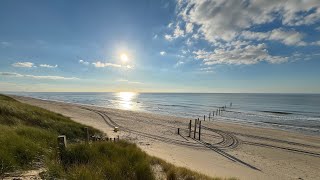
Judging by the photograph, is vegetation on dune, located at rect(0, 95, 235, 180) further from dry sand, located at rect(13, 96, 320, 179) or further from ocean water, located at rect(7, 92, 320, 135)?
ocean water, located at rect(7, 92, 320, 135)

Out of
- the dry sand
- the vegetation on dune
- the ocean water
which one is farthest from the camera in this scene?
the ocean water

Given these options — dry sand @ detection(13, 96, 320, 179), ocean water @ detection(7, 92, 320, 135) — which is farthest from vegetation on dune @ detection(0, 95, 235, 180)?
ocean water @ detection(7, 92, 320, 135)

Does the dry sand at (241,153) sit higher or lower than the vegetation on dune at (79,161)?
lower

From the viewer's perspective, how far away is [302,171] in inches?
619

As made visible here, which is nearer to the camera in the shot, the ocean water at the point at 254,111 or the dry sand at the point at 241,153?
the dry sand at the point at 241,153

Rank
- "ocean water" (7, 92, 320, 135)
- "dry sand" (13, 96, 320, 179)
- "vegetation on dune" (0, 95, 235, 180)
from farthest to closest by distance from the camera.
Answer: "ocean water" (7, 92, 320, 135)
"dry sand" (13, 96, 320, 179)
"vegetation on dune" (0, 95, 235, 180)

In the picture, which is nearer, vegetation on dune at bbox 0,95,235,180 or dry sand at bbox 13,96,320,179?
vegetation on dune at bbox 0,95,235,180

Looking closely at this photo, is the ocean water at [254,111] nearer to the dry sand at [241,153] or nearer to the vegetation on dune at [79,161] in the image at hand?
the dry sand at [241,153]

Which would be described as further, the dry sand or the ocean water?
the ocean water

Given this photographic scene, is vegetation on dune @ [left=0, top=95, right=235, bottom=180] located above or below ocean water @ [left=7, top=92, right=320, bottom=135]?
above

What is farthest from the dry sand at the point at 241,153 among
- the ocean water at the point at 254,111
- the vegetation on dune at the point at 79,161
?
the ocean water at the point at 254,111

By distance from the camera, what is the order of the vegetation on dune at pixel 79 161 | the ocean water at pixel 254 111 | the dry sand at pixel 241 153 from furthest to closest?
the ocean water at pixel 254 111 → the dry sand at pixel 241 153 → the vegetation on dune at pixel 79 161

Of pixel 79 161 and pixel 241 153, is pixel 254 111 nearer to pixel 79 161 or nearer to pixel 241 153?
pixel 241 153

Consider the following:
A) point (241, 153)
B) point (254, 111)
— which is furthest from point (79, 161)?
point (254, 111)
